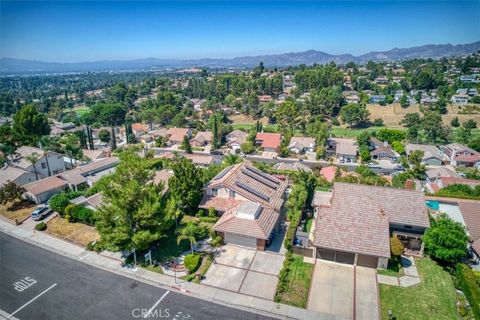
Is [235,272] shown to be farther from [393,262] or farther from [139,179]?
[393,262]

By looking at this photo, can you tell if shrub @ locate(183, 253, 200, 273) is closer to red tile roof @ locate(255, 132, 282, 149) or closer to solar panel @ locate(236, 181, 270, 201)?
solar panel @ locate(236, 181, 270, 201)

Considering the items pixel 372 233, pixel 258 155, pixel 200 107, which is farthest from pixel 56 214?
pixel 200 107

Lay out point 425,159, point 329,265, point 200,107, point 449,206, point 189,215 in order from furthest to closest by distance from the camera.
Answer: point 200,107 → point 425,159 → point 189,215 → point 449,206 → point 329,265

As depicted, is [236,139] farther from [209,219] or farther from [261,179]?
[209,219]

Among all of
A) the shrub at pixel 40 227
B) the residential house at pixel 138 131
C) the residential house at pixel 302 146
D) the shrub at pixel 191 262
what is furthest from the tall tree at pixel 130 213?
the residential house at pixel 138 131

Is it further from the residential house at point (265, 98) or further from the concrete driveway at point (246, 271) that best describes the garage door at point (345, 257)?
the residential house at point (265, 98)

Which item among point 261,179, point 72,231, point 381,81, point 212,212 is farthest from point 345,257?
point 381,81
